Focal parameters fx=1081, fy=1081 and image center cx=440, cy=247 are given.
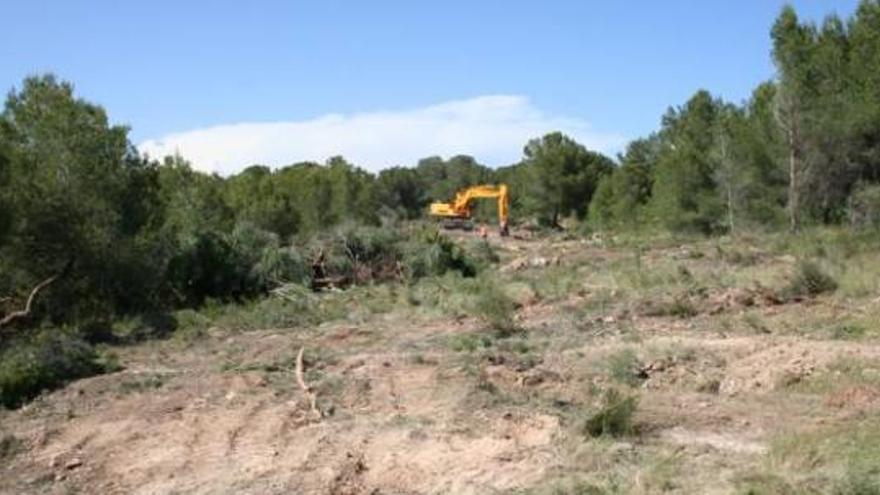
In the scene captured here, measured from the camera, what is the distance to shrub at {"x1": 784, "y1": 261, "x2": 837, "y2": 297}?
1819 centimetres

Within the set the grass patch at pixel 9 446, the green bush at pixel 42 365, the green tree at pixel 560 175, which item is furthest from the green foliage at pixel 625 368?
the green tree at pixel 560 175

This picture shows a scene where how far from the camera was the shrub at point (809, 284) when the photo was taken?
18188 millimetres

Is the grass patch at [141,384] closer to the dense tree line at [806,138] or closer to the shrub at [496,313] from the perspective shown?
the shrub at [496,313]

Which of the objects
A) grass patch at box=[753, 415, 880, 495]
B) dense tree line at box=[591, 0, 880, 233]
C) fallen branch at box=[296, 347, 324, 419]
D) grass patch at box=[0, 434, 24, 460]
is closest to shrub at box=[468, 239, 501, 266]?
dense tree line at box=[591, 0, 880, 233]

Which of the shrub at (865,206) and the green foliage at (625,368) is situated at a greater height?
the shrub at (865,206)

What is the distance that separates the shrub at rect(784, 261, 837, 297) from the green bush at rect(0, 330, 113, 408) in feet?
36.6

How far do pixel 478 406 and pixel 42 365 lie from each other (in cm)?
693

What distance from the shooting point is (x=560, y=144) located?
6900 centimetres

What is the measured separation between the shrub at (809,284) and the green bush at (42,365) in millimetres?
11152

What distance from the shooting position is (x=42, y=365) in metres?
14.7

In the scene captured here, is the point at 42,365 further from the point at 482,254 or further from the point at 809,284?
the point at 482,254

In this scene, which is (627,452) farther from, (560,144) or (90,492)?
(560,144)

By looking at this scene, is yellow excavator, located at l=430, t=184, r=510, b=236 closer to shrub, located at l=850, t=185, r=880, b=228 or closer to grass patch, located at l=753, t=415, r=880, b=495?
shrub, located at l=850, t=185, r=880, b=228

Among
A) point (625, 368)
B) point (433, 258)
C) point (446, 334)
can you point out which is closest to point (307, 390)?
point (625, 368)
